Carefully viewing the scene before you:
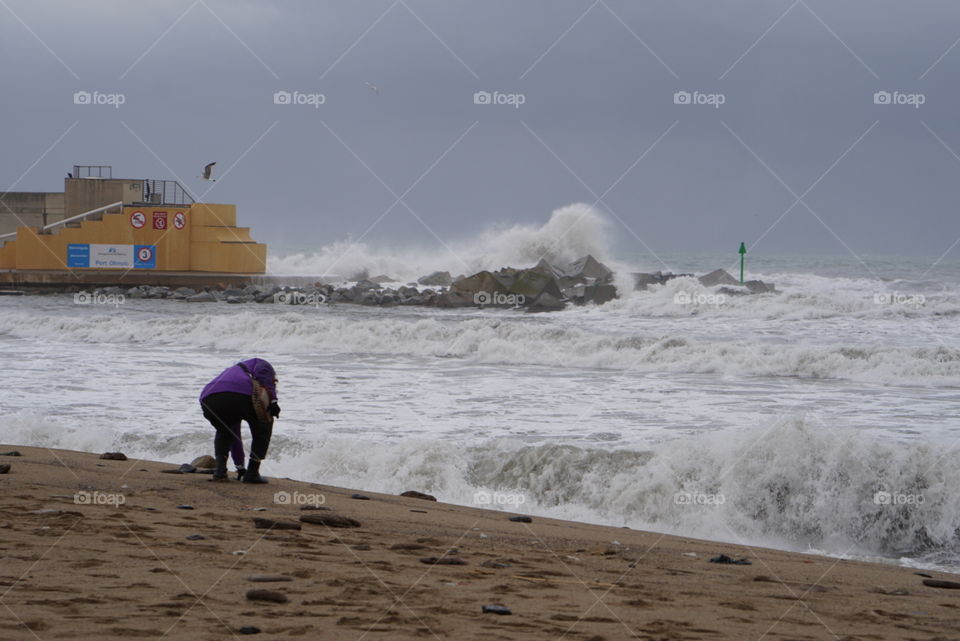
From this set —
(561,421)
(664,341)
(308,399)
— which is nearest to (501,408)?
(561,421)

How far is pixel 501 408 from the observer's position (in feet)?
51.0

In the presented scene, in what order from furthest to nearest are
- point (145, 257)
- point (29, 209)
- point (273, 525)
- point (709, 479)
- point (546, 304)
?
point (29, 209)
point (145, 257)
point (546, 304)
point (709, 479)
point (273, 525)

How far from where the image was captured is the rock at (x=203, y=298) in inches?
1591

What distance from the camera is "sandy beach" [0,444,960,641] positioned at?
466 cm

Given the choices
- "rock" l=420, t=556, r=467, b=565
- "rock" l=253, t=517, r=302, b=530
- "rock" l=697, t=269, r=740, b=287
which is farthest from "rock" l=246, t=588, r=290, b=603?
"rock" l=697, t=269, r=740, b=287

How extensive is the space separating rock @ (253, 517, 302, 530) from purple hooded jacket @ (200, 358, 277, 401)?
1.97 meters

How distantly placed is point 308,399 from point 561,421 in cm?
441

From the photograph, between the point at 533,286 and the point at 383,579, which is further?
the point at 533,286

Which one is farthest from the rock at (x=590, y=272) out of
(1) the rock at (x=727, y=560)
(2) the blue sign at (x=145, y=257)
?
(1) the rock at (x=727, y=560)

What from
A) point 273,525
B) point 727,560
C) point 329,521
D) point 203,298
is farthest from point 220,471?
point 203,298

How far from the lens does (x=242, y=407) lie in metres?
8.80

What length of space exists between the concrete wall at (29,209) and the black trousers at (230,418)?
44.2 metres

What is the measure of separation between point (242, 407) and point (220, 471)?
29.1 inches

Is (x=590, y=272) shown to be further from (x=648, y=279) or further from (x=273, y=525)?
(x=273, y=525)
